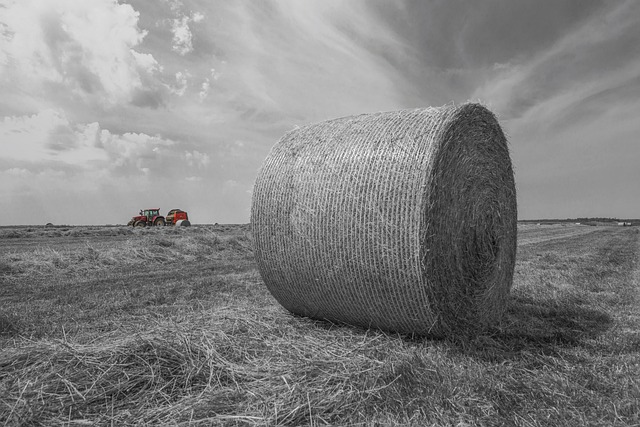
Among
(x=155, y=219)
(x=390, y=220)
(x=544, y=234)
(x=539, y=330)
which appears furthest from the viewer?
(x=155, y=219)

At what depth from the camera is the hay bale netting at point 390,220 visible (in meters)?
4.86

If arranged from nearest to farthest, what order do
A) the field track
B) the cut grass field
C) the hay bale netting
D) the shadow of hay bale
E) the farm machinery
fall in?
the cut grass field < the hay bale netting < the shadow of hay bale < the field track < the farm machinery

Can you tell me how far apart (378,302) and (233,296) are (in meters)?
3.46

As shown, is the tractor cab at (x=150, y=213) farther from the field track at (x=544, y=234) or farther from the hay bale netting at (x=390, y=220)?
the hay bale netting at (x=390, y=220)

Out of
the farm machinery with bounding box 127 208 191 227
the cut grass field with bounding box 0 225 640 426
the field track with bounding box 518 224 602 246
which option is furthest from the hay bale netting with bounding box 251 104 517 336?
the farm machinery with bounding box 127 208 191 227

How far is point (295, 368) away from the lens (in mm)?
4148

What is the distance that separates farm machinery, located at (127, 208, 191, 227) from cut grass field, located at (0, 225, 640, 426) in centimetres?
3687

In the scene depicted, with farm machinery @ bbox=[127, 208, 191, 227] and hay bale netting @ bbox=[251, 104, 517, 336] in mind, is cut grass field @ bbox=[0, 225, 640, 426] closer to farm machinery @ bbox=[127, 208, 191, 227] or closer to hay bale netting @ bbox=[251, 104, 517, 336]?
hay bale netting @ bbox=[251, 104, 517, 336]

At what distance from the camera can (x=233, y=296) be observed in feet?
25.9

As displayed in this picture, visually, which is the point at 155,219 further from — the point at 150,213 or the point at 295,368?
the point at 295,368

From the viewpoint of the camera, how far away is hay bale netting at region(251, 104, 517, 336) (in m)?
4.86

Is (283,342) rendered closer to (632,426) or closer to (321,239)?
(321,239)

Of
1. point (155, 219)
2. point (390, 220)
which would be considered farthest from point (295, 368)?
point (155, 219)

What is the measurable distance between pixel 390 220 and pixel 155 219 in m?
41.1
